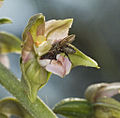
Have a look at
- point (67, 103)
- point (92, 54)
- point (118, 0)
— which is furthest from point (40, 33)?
point (118, 0)

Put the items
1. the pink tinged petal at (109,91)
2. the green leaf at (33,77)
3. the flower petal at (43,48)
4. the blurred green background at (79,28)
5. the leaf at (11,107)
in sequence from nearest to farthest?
the green leaf at (33,77)
the flower petal at (43,48)
the leaf at (11,107)
the pink tinged petal at (109,91)
the blurred green background at (79,28)

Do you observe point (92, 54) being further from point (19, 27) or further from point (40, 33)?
point (40, 33)

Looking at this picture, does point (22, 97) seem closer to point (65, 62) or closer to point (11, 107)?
point (65, 62)

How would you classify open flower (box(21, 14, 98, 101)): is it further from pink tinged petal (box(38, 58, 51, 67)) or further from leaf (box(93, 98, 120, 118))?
leaf (box(93, 98, 120, 118))

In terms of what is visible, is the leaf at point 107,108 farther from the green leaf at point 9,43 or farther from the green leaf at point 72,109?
the green leaf at point 9,43

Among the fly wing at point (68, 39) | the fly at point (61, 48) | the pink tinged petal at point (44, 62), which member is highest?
the fly wing at point (68, 39)

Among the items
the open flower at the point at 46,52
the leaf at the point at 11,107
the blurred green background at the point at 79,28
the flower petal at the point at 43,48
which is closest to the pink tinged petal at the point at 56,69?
the open flower at the point at 46,52
